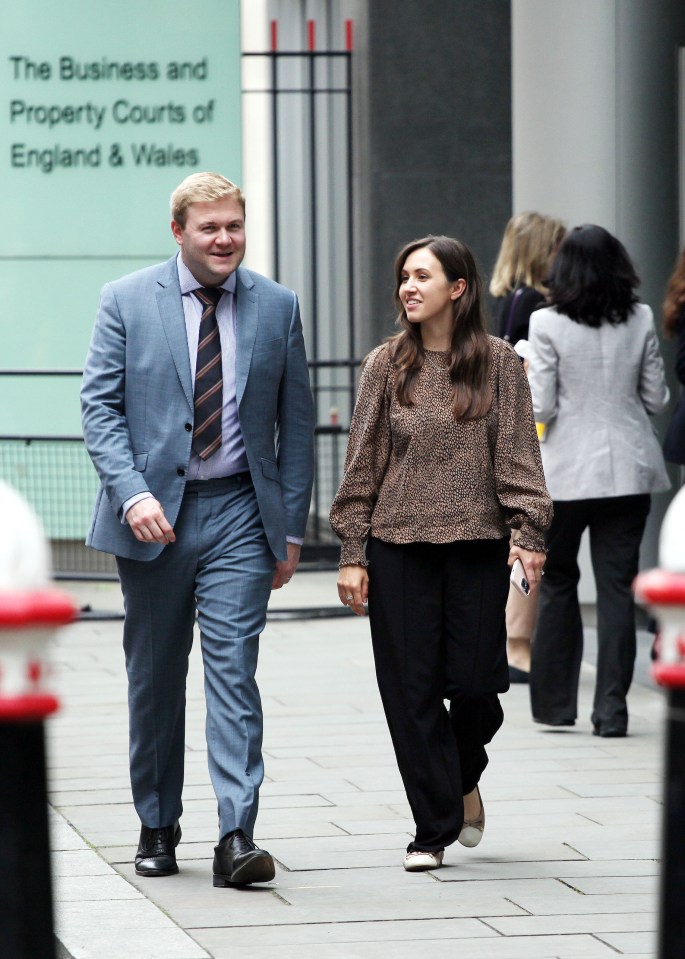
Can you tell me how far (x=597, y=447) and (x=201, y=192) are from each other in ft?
8.15

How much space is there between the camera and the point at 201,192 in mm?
4961

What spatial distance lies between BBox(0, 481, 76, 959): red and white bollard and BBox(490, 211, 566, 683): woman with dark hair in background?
548cm

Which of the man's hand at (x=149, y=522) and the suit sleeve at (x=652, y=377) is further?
the suit sleeve at (x=652, y=377)

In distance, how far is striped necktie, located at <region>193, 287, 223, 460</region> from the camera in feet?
16.4

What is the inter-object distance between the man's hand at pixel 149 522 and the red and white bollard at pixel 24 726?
7.63ft

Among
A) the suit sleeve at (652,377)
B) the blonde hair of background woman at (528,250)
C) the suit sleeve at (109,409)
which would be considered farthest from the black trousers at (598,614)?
the suit sleeve at (109,409)

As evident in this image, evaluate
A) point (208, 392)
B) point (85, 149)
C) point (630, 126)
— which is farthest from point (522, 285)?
point (85, 149)

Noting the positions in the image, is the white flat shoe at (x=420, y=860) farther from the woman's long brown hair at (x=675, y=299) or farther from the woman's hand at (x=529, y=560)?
the woman's long brown hair at (x=675, y=299)

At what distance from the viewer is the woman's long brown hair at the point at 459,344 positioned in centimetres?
499

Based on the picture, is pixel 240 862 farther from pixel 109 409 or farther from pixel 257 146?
pixel 257 146

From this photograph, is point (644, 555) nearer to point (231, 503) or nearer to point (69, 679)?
point (69, 679)

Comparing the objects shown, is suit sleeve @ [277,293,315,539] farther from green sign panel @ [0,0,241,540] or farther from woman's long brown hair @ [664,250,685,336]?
green sign panel @ [0,0,241,540]

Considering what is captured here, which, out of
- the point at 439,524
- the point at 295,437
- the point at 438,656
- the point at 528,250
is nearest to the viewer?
the point at 439,524

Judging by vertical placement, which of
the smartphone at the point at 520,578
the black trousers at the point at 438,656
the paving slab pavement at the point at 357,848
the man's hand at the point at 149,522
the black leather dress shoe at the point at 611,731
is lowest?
the black leather dress shoe at the point at 611,731
